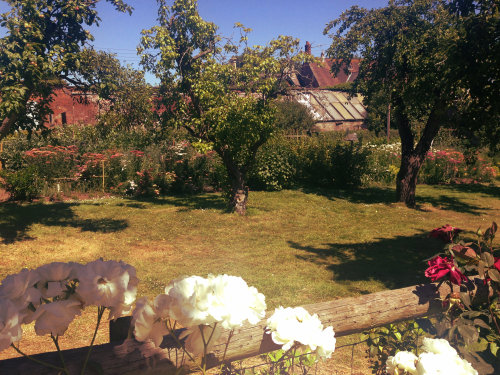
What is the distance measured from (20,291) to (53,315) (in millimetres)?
108

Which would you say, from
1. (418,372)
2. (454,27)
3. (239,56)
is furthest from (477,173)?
(418,372)

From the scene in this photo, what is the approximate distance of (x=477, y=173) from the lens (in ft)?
55.2

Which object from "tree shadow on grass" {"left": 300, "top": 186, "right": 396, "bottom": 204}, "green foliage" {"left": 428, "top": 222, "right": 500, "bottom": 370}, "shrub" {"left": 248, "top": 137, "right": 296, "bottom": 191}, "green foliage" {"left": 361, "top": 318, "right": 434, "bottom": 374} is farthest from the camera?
"shrub" {"left": 248, "top": 137, "right": 296, "bottom": 191}

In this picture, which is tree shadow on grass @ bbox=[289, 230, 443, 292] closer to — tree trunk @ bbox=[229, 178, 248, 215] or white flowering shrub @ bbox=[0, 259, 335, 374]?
tree trunk @ bbox=[229, 178, 248, 215]

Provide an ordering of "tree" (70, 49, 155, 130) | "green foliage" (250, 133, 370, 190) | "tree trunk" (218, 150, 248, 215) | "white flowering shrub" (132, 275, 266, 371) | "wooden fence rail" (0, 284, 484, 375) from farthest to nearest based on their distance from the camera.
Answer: "green foliage" (250, 133, 370, 190)
"tree trunk" (218, 150, 248, 215)
"tree" (70, 49, 155, 130)
"wooden fence rail" (0, 284, 484, 375)
"white flowering shrub" (132, 275, 266, 371)

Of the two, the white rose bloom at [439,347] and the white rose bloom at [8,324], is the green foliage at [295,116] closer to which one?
the white rose bloom at [439,347]

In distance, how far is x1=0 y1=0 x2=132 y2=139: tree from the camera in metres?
6.25

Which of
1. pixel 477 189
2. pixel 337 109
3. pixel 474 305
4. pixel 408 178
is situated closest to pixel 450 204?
pixel 408 178

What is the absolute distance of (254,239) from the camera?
26.6 feet

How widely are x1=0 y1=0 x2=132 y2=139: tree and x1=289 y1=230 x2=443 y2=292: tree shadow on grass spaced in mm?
5383

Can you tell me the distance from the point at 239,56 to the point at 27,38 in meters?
5.05

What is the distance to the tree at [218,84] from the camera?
934 centimetres

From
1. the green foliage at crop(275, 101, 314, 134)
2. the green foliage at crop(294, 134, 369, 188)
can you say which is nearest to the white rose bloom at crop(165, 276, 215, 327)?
the green foliage at crop(294, 134, 369, 188)

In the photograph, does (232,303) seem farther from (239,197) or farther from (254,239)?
(239,197)
